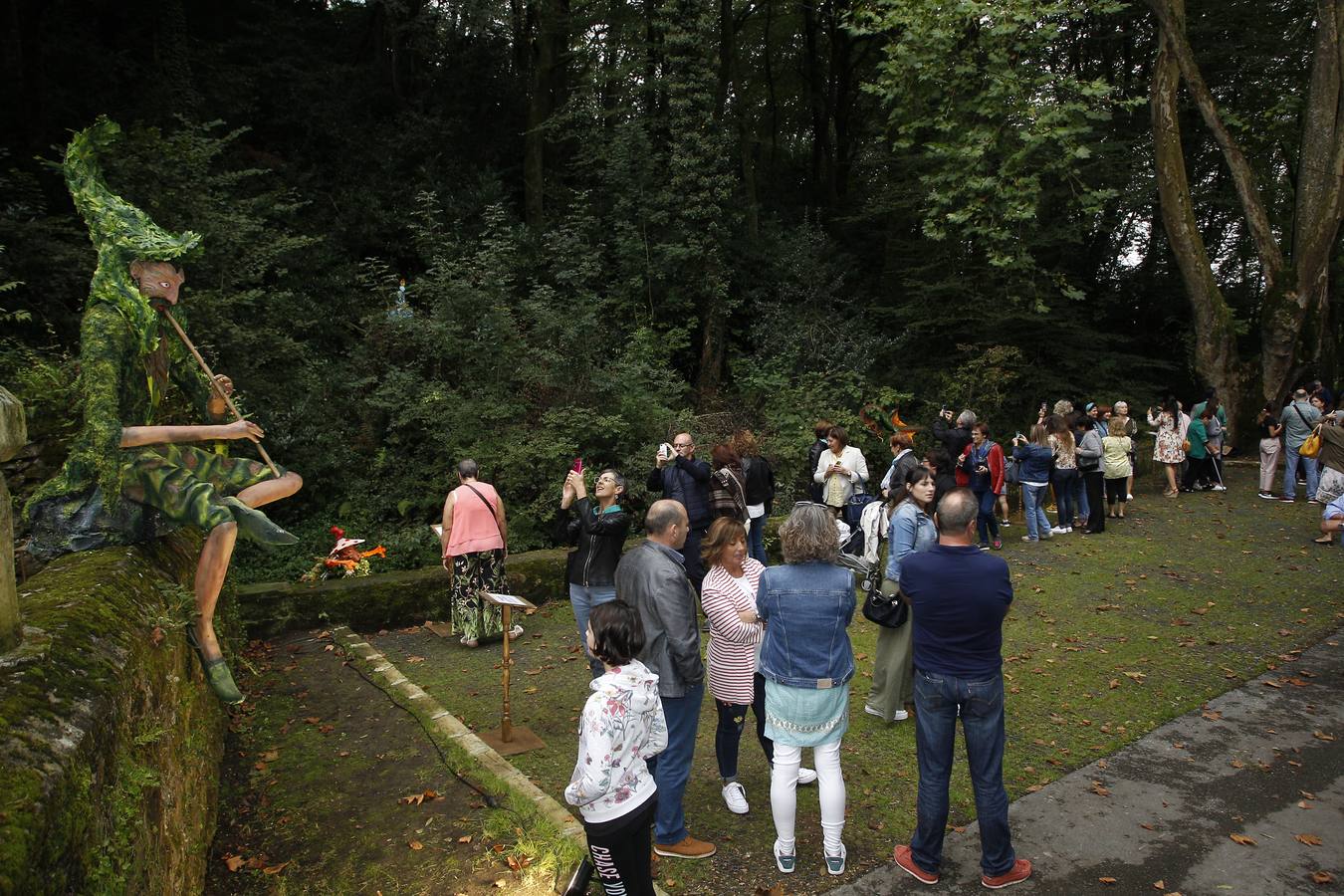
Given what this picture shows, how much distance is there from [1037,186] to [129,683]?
16.0 meters

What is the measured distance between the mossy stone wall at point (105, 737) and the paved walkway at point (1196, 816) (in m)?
3.23

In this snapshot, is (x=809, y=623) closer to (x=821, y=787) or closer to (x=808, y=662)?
(x=808, y=662)

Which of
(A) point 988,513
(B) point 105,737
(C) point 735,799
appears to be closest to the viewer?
(B) point 105,737

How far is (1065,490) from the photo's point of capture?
42.3 feet

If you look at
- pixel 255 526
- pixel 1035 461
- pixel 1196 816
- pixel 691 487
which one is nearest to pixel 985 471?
pixel 1035 461

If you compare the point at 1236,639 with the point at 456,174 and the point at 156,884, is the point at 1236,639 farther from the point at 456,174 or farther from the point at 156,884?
the point at 456,174

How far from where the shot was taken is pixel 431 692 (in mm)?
7613

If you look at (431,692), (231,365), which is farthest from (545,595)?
(231,365)

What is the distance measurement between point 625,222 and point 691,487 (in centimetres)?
1150

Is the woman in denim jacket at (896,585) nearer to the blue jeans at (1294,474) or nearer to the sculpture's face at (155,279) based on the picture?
the sculpture's face at (155,279)

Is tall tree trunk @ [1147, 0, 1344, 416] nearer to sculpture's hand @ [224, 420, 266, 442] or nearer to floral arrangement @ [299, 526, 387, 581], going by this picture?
floral arrangement @ [299, 526, 387, 581]

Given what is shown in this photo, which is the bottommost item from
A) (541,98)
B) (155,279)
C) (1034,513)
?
(1034,513)

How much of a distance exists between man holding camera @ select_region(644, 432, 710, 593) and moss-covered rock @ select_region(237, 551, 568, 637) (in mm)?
2491

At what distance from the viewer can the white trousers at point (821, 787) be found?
177 inches
